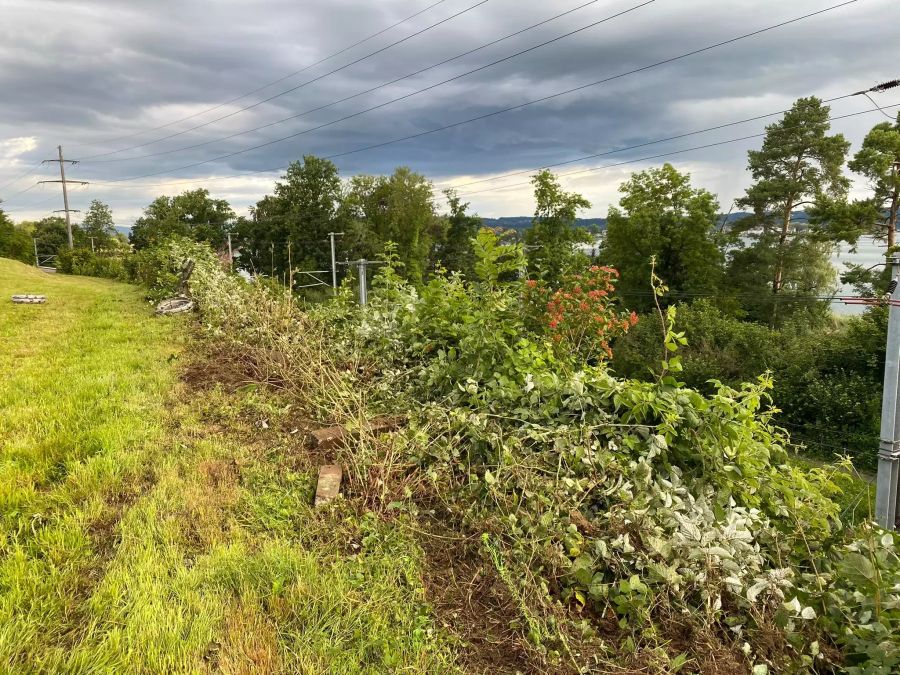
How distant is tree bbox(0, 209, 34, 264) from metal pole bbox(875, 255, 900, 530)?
2545 inches

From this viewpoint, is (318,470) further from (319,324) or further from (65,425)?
(319,324)

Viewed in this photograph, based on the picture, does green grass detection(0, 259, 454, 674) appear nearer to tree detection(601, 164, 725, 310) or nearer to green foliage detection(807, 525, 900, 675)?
green foliage detection(807, 525, 900, 675)

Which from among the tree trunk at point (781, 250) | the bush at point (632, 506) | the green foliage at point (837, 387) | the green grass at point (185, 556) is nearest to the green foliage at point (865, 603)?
the bush at point (632, 506)

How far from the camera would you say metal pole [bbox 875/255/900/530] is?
19.2ft

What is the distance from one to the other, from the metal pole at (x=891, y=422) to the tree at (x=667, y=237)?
22.3 metres

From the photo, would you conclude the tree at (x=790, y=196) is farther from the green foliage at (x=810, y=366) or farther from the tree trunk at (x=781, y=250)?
the green foliage at (x=810, y=366)

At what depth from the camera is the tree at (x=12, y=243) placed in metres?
50.6

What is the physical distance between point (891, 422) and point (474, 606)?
6.40 m

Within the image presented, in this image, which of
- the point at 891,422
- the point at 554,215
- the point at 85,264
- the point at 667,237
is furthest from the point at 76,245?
the point at 891,422

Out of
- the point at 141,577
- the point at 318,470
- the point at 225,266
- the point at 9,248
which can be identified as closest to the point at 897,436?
the point at 318,470

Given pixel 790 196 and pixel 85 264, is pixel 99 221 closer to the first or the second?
pixel 85 264

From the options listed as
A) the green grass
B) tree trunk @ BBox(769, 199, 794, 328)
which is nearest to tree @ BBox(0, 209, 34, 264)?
the green grass

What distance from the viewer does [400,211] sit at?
49906 mm

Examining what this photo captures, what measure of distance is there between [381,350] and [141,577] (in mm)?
2541
